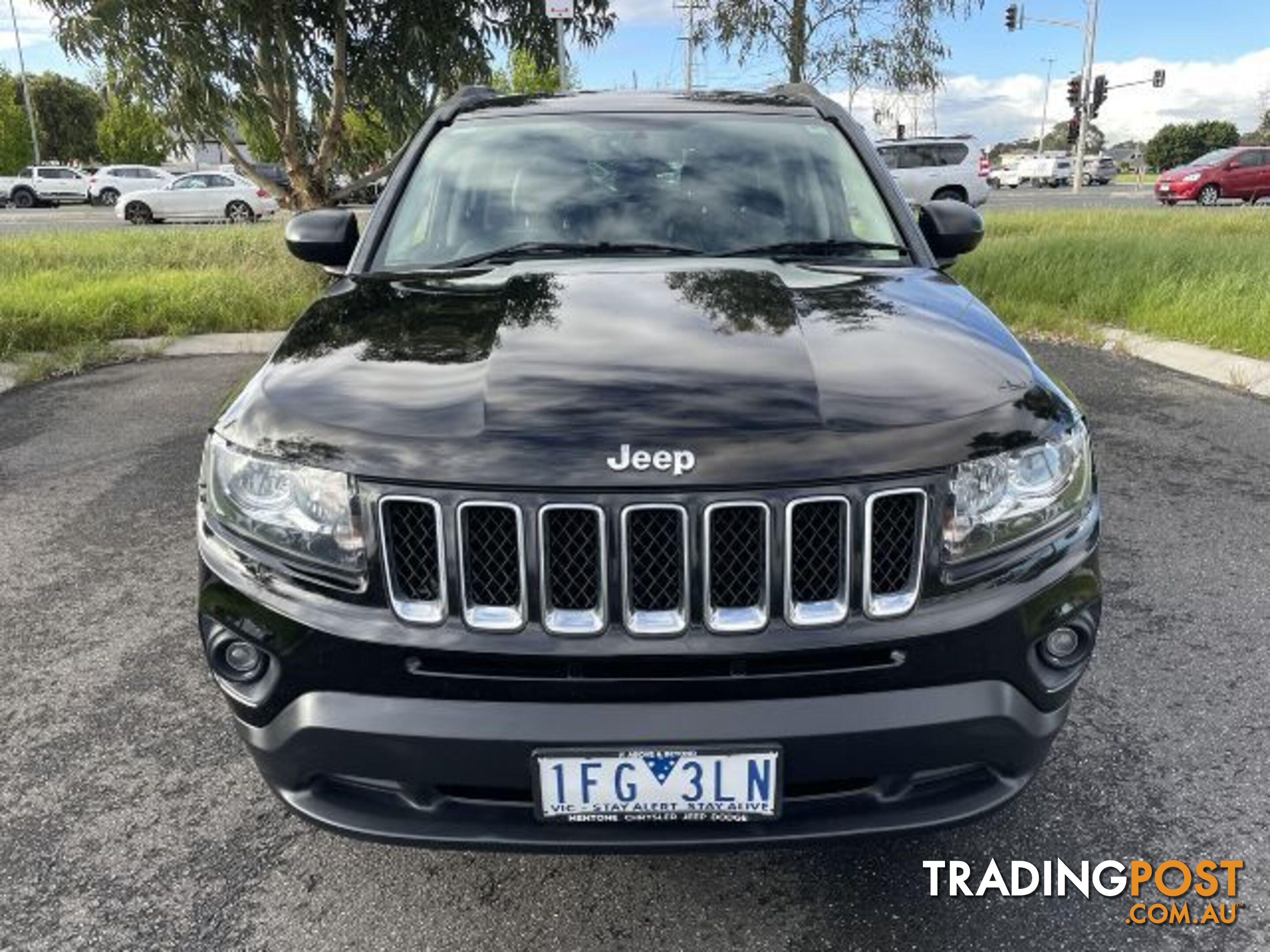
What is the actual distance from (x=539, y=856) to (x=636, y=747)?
15.7 inches

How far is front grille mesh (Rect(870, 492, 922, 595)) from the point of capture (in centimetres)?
175

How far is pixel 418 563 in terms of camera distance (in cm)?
175

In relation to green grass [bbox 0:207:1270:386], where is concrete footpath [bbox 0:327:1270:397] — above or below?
below

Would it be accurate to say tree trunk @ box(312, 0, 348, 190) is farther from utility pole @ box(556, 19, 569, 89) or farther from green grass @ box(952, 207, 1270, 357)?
green grass @ box(952, 207, 1270, 357)

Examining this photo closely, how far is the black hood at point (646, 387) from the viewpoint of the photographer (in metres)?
1.72

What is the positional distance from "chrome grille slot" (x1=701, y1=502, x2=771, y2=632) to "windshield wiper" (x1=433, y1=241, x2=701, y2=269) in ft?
4.53

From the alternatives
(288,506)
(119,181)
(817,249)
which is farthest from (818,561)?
(119,181)

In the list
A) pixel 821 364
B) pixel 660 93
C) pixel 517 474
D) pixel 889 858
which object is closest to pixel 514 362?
pixel 517 474

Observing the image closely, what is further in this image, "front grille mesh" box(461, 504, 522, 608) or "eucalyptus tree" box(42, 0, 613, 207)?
"eucalyptus tree" box(42, 0, 613, 207)

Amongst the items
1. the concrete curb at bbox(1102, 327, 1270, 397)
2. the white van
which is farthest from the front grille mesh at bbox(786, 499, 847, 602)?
the white van

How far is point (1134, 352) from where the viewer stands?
8.01m

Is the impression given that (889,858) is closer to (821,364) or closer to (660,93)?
(821,364)

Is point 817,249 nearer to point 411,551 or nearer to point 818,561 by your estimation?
point 818,561

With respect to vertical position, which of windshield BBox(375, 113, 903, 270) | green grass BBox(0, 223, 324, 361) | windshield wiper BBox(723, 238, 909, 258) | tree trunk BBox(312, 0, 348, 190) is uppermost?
tree trunk BBox(312, 0, 348, 190)
